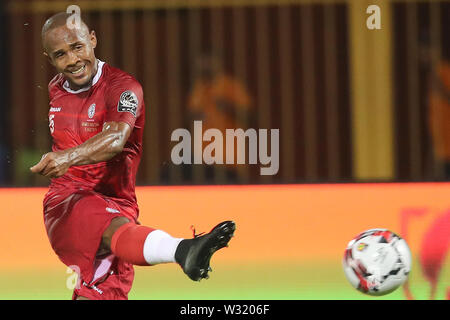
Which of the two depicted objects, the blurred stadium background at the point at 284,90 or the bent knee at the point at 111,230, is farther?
the blurred stadium background at the point at 284,90

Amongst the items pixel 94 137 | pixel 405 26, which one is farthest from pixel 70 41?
pixel 405 26

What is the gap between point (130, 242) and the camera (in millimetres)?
4332

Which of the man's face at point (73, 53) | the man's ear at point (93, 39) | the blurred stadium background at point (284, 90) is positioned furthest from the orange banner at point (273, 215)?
the man's ear at point (93, 39)

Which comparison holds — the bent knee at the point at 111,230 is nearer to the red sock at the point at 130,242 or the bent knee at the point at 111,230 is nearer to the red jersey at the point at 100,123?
the red sock at the point at 130,242

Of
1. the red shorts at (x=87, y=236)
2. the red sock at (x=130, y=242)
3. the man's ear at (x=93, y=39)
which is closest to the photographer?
the red sock at (x=130, y=242)

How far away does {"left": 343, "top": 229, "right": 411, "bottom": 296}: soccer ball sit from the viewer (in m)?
4.36

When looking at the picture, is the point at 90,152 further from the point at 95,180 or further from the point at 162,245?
the point at 162,245

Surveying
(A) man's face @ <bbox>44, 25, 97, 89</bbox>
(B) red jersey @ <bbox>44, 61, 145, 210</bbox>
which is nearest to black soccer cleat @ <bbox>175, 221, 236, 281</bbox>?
(B) red jersey @ <bbox>44, 61, 145, 210</bbox>

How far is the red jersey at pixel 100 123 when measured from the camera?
14.6 ft

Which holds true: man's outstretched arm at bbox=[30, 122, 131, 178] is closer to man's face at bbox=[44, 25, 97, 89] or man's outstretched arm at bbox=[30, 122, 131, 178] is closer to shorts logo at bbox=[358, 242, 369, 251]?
man's face at bbox=[44, 25, 97, 89]

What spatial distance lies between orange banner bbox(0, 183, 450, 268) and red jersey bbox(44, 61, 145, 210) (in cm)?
23

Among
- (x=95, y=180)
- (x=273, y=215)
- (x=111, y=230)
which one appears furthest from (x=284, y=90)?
(x=111, y=230)
